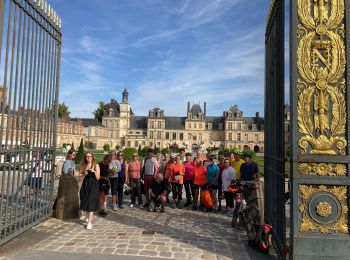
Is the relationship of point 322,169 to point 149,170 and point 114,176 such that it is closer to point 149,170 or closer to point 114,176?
point 149,170

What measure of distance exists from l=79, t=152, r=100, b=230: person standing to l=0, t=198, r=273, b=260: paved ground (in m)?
0.38

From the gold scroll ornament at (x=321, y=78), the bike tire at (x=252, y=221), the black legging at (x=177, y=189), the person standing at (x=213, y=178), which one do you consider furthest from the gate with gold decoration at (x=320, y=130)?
the black legging at (x=177, y=189)

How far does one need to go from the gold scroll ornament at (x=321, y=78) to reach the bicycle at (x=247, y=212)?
1705 millimetres

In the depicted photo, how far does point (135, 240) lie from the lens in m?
5.12

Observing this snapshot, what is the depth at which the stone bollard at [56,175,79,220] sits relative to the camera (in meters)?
6.66

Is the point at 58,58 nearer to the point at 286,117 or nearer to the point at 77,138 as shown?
the point at 286,117

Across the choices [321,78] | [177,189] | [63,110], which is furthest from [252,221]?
[63,110]

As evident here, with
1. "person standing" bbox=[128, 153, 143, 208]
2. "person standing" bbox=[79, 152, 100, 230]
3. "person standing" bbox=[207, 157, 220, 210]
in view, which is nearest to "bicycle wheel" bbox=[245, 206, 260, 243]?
"person standing" bbox=[207, 157, 220, 210]

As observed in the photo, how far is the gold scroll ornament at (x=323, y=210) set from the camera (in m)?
3.82

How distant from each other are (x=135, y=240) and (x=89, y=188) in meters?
1.59

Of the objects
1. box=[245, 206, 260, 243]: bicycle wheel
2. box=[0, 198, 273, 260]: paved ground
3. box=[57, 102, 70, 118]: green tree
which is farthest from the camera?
box=[57, 102, 70, 118]: green tree

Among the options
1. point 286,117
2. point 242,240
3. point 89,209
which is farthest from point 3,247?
point 286,117

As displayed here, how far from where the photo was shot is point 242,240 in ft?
17.7

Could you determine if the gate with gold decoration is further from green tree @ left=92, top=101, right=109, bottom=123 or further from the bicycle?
green tree @ left=92, top=101, right=109, bottom=123
